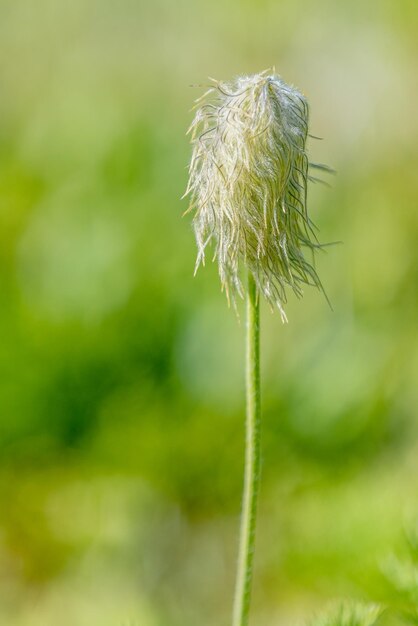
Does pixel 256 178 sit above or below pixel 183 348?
above

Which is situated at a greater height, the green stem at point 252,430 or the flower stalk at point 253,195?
the flower stalk at point 253,195

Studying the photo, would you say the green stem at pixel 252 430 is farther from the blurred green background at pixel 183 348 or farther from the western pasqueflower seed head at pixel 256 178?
the blurred green background at pixel 183 348

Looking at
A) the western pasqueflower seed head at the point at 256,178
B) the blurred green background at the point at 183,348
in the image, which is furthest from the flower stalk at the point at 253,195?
the blurred green background at the point at 183,348

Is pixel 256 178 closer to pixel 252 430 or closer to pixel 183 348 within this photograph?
pixel 252 430

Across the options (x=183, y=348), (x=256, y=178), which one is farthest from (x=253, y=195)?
(x=183, y=348)

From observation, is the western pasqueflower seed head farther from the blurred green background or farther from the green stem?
the blurred green background

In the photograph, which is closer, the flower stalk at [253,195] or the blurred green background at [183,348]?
the flower stalk at [253,195]
